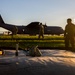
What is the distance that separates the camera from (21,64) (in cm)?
1077

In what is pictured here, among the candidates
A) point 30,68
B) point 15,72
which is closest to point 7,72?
point 15,72

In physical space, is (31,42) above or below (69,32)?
below

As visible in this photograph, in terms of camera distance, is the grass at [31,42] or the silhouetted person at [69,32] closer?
the silhouetted person at [69,32]

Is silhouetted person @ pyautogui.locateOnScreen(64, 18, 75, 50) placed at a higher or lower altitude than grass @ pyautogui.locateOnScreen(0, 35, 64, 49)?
higher

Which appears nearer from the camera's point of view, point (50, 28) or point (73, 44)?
point (73, 44)

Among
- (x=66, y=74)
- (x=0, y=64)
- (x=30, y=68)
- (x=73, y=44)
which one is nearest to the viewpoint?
(x=66, y=74)

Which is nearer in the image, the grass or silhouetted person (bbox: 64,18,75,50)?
silhouetted person (bbox: 64,18,75,50)

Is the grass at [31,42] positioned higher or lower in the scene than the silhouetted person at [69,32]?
lower

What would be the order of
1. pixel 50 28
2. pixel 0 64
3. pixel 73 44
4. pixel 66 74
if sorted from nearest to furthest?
pixel 66 74 < pixel 0 64 < pixel 73 44 < pixel 50 28

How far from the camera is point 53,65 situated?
34.9 ft

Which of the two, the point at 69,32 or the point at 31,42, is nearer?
the point at 69,32

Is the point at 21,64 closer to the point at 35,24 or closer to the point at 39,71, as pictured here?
the point at 39,71

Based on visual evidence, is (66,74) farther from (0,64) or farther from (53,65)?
(0,64)

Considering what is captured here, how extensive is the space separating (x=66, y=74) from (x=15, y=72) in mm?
1550
